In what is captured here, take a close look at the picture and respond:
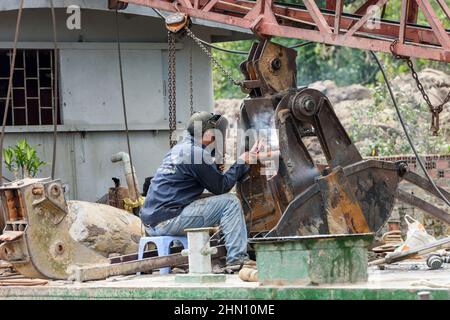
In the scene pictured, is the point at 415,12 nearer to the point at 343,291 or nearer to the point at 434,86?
the point at 343,291

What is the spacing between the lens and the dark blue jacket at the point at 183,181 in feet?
31.9

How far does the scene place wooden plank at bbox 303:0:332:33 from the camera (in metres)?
10.5

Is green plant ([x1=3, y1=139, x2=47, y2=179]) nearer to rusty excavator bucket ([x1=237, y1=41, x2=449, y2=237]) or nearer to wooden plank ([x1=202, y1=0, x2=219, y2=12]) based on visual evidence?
wooden plank ([x1=202, y1=0, x2=219, y2=12])

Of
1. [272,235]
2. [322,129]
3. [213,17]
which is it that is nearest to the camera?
[272,235]

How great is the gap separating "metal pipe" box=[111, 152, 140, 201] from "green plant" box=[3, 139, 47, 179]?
3.10 feet

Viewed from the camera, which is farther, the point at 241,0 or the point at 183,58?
the point at 183,58

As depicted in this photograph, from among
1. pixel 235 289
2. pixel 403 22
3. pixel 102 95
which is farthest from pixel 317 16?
pixel 102 95

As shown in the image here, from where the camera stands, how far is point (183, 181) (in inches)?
388

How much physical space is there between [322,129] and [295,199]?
904mm

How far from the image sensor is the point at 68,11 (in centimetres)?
1368

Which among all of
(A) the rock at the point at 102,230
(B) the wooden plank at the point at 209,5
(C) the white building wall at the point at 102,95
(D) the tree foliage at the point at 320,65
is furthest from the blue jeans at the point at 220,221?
(D) the tree foliage at the point at 320,65

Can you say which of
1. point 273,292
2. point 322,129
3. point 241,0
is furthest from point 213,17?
point 273,292

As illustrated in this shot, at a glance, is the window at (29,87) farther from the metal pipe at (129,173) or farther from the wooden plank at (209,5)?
the wooden plank at (209,5)
